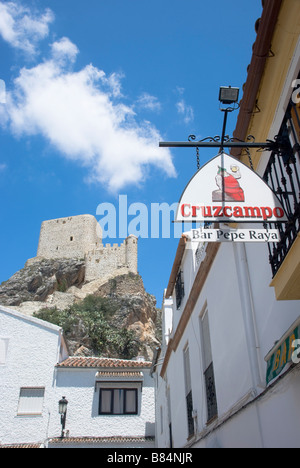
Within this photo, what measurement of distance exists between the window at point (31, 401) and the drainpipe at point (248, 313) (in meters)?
14.6

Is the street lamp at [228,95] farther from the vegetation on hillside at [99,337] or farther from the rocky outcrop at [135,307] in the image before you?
the rocky outcrop at [135,307]

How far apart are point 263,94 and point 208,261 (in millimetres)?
3505

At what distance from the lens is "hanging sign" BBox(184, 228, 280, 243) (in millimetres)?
4020

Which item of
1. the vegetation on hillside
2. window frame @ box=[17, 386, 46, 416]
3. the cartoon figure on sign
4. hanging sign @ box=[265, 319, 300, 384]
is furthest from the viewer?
the vegetation on hillside

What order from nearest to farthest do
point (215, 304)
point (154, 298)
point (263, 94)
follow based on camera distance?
point (263, 94) < point (215, 304) < point (154, 298)

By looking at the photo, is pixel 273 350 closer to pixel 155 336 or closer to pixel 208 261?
pixel 208 261

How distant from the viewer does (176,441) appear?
38.0ft

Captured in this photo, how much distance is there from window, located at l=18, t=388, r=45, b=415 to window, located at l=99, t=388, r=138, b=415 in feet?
8.45

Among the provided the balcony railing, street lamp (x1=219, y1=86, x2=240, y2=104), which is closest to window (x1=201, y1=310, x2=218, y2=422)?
the balcony railing

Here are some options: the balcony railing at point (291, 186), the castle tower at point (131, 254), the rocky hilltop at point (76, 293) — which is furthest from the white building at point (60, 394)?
the castle tower at point (131, 254)

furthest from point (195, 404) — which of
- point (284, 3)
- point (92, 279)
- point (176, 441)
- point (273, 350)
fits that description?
point (92, 279)

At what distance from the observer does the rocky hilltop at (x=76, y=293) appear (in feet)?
140

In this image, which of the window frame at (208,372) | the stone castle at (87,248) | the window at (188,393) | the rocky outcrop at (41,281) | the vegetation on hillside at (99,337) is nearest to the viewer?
the window frame at (208,372)

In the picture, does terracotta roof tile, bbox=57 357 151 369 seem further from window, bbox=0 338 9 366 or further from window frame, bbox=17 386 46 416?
window, bbox=0 338 9 366
